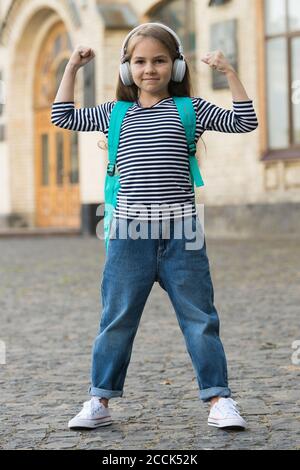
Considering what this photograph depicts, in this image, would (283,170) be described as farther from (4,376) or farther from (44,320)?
(4,376)

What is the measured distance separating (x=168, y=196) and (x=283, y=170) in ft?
48.2

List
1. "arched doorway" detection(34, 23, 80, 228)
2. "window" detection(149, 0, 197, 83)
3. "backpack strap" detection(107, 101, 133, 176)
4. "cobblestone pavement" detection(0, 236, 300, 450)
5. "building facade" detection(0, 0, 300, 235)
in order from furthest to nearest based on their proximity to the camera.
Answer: "arched doorway" detection(34, 23, 80, 228)
"window" detection(149, 0, 197, 83)
"building facade" detection(0, 0, 300, 235)
"backpack strap" detection(107, 101, 133, 176)
"cobblestone pavement" detection(0, 236, 300, 450)

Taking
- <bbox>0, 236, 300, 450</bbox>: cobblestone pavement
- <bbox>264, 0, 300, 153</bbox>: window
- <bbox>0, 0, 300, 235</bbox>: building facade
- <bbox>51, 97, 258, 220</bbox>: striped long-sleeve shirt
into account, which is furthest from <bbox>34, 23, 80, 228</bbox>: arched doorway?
<bbox>51, 97, 258, 220</bbox>: striped long-sleeve shirt

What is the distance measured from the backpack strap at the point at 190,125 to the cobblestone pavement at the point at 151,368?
3.35ft

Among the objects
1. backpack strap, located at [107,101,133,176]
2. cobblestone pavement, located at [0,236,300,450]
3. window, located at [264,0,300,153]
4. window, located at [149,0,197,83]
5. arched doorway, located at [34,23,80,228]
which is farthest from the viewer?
arched doorway, located at [34,23,80,228]

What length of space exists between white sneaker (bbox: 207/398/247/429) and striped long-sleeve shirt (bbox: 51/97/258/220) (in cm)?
78

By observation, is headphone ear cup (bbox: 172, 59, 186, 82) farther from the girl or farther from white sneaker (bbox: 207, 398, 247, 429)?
white sneaker (bbox: 207, 398, 247, 429)

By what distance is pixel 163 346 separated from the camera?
6.81 m

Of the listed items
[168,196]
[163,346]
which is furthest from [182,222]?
[163,346]

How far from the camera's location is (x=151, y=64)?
169 inches

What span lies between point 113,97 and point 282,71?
3440mm

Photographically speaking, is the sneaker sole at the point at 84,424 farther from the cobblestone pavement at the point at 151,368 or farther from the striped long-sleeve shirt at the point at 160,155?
the striped long-sleeve shirt at the point at 160,155

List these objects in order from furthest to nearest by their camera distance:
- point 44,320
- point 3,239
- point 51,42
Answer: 1. point 51,42
2. point 3,239
3. point 44,320

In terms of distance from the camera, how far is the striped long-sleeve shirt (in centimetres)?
428
